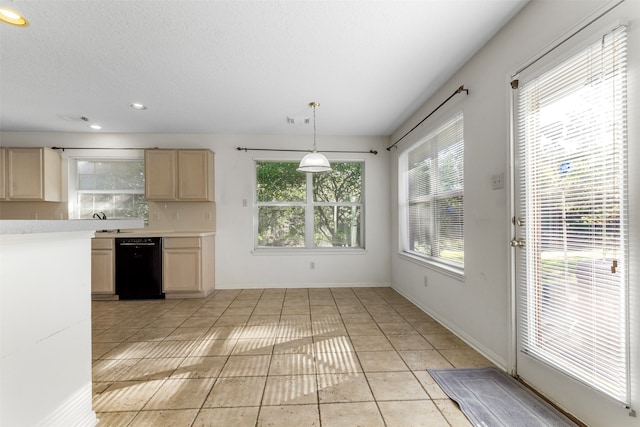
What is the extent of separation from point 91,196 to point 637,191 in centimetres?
Answer: 615

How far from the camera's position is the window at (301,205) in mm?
4828

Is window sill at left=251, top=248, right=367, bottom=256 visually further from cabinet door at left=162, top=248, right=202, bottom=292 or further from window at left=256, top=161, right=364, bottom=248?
cabinet door at left=162, top=248, right=202, bottom=292

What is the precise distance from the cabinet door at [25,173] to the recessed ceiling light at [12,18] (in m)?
3.13

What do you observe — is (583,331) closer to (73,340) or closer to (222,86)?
(73,340)

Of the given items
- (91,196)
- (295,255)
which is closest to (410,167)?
(295,255)

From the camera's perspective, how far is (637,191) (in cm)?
129

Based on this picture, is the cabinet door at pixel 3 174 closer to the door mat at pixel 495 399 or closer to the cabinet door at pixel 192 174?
the cabinet door at pixel 192 174

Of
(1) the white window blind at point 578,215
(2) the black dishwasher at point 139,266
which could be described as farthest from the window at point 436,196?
(2) the black dishwasher at point 139,266

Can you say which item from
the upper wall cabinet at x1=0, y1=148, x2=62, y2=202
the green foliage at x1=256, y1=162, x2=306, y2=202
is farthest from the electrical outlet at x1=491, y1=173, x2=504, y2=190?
the upper wall cabinet at x1=0, y1=148, x2=62, y2=202

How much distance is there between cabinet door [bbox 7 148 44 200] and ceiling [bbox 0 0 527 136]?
1.74ft

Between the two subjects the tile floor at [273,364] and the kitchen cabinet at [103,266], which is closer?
the tile floor at [273,364]

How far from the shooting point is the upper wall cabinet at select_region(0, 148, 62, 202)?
4.17 m

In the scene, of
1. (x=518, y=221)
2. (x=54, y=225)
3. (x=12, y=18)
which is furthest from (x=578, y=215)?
(x=12, y=18)

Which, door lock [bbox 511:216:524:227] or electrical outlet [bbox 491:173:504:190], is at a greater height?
electrical outlet [bbox 491:173:504:190]
